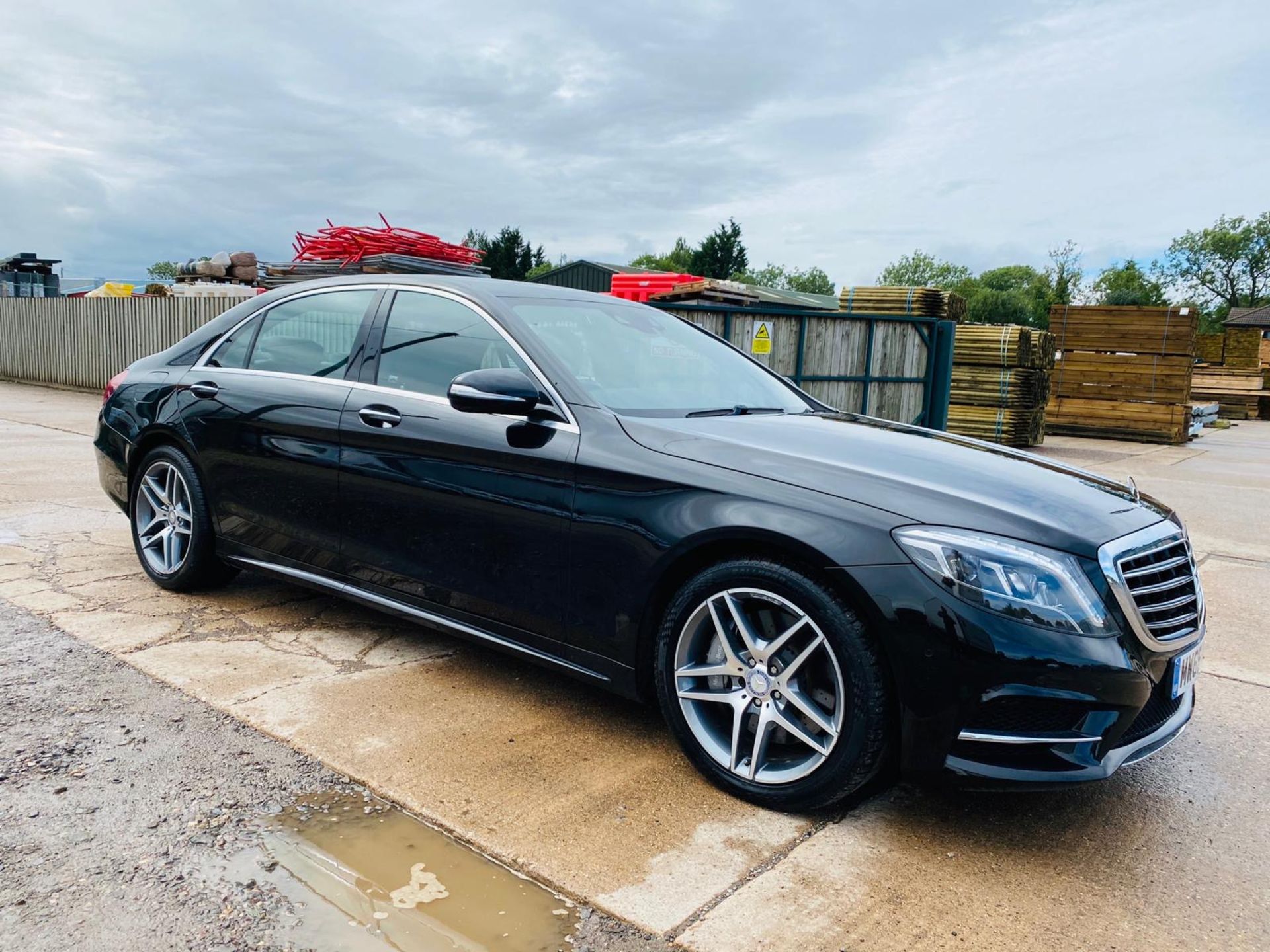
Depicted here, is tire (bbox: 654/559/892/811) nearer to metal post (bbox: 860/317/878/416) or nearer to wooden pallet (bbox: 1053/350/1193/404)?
metal post (bbox: 860/317/878/416)

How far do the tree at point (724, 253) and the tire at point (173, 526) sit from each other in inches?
2826

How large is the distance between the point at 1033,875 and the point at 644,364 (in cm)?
217

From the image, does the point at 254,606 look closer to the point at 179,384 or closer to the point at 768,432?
the point at 179,384

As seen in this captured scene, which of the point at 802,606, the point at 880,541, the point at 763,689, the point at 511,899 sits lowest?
the point at 511,899

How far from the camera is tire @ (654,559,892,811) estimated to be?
2605 mm

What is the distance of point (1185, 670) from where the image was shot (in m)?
2.76

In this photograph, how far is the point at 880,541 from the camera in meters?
2.58

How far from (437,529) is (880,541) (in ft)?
5.47

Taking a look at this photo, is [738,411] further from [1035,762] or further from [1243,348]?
[1243,348]

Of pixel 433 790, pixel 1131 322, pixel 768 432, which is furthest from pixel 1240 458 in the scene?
pixel 433 790

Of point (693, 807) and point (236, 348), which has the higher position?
point (236, 348)

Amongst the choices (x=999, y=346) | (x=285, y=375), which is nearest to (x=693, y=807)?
Answer: (x=285, y=375)

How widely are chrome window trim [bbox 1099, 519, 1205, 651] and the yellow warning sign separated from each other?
8299 mm

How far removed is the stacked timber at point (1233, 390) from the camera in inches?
1088
